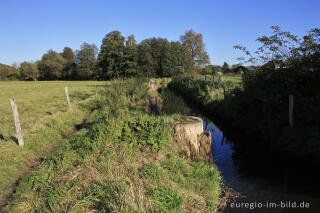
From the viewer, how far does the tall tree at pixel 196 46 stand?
70.8 meters

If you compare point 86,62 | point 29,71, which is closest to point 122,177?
point 86,62

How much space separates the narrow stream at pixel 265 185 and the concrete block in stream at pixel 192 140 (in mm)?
1030

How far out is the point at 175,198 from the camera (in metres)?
3.83

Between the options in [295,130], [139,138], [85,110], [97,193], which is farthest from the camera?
[85,110]

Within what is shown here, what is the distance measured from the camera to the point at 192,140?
19.7 ft

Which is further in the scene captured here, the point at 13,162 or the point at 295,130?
the point at 295,130

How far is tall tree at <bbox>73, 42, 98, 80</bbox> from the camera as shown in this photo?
245ft

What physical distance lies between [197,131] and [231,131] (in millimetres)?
5827

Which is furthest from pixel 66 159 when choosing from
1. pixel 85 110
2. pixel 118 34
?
pixel 118 34

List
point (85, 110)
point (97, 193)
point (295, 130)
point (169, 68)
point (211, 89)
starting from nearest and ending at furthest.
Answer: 1. point (97, 193)
2. point (295, 130)
3. point (85, 110)
4. point (211, 89)
5. point (169, 68)

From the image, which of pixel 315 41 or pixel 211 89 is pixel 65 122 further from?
pixel 211 89

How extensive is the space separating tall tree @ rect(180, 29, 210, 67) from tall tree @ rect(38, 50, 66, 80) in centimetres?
4599

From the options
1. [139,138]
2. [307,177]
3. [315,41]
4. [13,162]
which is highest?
[315,41]

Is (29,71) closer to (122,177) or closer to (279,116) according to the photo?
(279,116)
